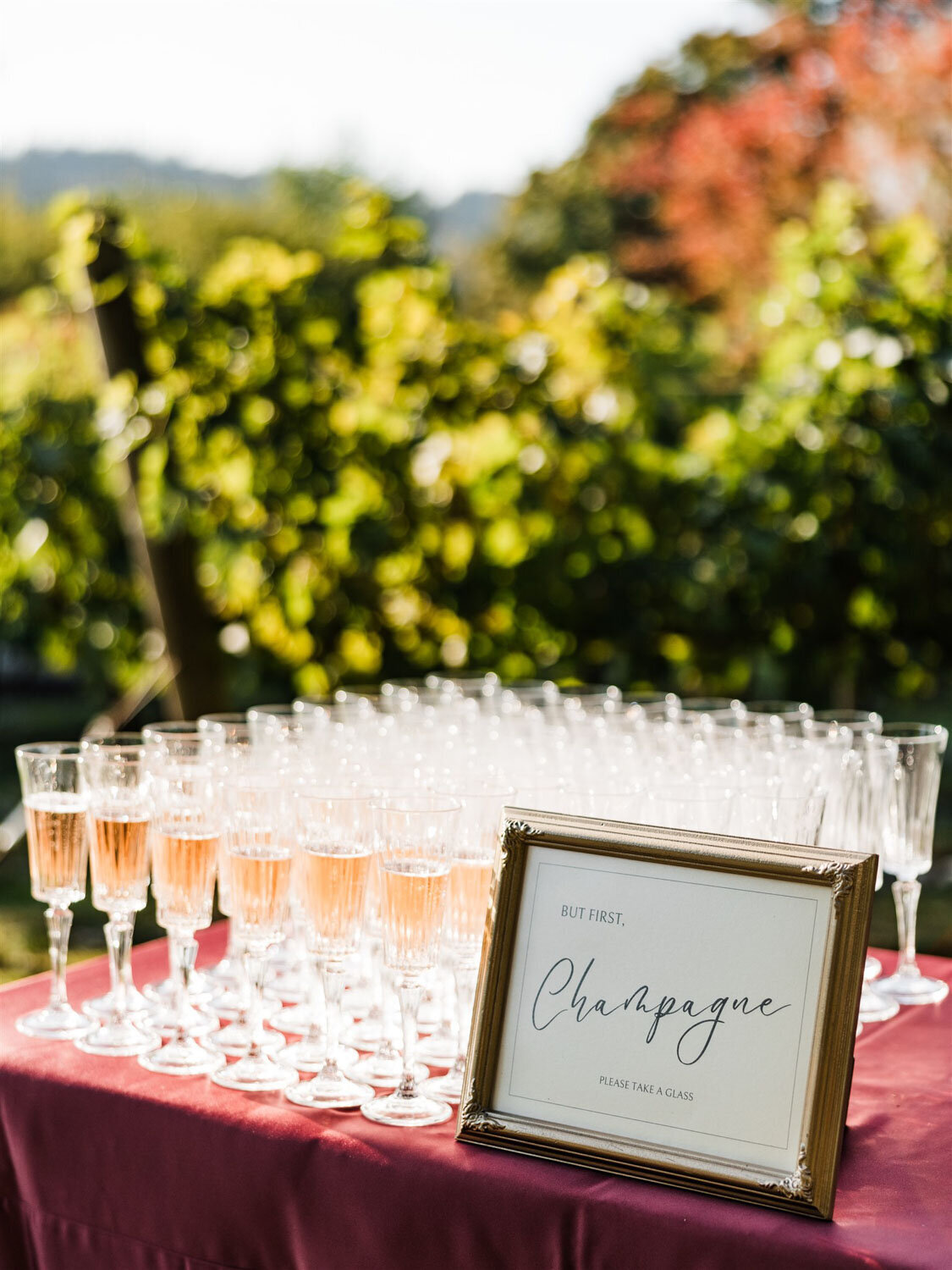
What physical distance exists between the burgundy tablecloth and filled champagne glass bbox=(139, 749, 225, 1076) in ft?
0.18

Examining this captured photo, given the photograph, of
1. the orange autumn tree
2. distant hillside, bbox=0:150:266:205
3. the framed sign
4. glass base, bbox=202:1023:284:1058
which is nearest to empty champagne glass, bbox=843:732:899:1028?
the framed sign

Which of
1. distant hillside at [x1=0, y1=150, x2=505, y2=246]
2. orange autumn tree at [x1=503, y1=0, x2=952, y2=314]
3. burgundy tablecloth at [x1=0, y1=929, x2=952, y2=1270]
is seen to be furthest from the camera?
distant hillside at [x1=0, y1=150, x2=505, y2=246]

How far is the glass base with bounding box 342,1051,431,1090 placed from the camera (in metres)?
1.72

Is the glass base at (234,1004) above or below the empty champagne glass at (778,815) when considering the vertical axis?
below

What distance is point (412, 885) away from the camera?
160 centimetres

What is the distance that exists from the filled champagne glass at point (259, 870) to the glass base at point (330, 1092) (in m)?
0.04

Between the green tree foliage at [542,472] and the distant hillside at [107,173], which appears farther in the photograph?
the distant hillside at [107,173]

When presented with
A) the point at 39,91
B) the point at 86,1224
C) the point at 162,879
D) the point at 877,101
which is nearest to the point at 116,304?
the point at 162,879

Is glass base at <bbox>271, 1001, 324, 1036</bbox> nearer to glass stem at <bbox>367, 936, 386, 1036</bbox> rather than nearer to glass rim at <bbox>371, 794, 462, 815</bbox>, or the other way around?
glass stem at <bbox>367, 936, 386, 1036</bbox>

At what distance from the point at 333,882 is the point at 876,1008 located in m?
0.88

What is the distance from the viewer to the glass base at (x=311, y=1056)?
5.82ft

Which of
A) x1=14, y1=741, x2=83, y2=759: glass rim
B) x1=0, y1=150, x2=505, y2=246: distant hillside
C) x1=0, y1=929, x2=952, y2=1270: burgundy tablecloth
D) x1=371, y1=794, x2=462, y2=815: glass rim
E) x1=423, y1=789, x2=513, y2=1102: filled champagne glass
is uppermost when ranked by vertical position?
x1=0, y1=150, x2=505, y2=246: distant hillside

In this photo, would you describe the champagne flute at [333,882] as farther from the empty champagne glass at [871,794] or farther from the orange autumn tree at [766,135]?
the orange autumn tree at [766,135]

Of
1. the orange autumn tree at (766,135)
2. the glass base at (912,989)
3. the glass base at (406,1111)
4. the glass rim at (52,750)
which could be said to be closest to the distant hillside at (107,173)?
the orange autumn tree at (766,135)
